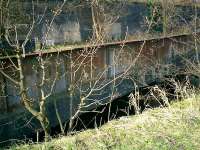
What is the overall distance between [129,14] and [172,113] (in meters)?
13.2

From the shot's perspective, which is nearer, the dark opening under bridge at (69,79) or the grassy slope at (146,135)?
the grassy slope at (146,135)

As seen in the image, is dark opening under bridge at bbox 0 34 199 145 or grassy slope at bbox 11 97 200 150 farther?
dark opening under bridge at bbox 0 34 199 145

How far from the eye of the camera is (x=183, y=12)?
18516 millimetres

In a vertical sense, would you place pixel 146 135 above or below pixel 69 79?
below

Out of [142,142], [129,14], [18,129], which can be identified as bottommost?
[18,129]

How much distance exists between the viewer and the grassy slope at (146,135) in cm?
502

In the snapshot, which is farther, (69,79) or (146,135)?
(69,79)

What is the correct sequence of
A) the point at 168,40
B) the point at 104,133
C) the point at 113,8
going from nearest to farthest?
the point at 104,133 → the point at 168,40 → the point at 113,8

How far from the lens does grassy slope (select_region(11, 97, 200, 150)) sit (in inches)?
198

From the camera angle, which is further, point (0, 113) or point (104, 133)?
point (0, 113)

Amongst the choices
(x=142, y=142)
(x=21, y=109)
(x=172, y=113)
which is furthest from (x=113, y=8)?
(x=142, y=142)

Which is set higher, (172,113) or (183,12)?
(183,12)

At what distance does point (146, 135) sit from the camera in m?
5.34

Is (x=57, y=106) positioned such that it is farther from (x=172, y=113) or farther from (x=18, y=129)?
(x=172, y=113)
